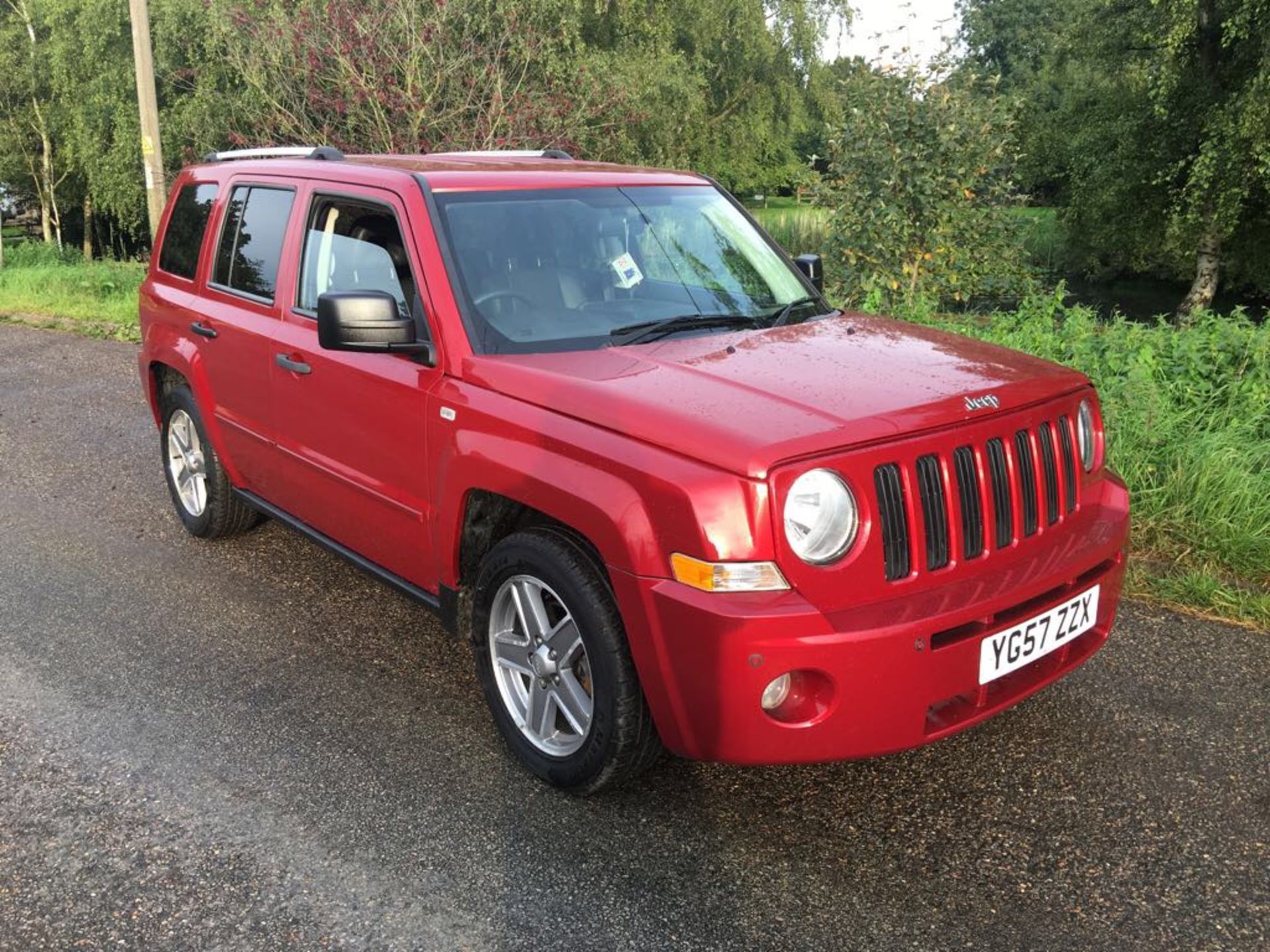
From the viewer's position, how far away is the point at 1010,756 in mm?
3551

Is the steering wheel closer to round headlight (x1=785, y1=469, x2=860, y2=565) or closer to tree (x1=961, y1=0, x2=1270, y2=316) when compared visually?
round headlight (x1=785, y1=469, x2=860, y2=565)

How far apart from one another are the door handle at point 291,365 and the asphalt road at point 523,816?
43.2 inches

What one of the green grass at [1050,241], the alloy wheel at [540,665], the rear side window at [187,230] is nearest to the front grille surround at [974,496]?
the alloy wheel at [540,665]

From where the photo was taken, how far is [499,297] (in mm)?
3732

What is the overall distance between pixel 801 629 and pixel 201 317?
355cm

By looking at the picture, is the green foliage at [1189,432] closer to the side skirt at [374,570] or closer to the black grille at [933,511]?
the black grille at [933,511]

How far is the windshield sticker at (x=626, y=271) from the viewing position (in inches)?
156

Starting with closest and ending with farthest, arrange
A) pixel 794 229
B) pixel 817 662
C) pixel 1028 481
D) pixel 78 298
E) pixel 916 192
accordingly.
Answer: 1. pixel 817 662
2. pixel 1028 481
3. pixel 916 192
4. pixel 78 298
5. pixel 794 229

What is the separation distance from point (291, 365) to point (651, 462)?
2062 millimetres

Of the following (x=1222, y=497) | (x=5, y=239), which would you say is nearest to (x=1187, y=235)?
(x=1222, y=497)

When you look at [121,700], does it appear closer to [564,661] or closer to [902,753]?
[564,661]

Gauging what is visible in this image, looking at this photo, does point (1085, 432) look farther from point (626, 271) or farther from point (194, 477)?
point (194, 477)

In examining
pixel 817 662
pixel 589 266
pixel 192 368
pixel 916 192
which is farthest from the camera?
pixel 916 192

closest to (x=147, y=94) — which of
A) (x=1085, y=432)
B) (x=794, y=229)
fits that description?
(x=794, y=229)
